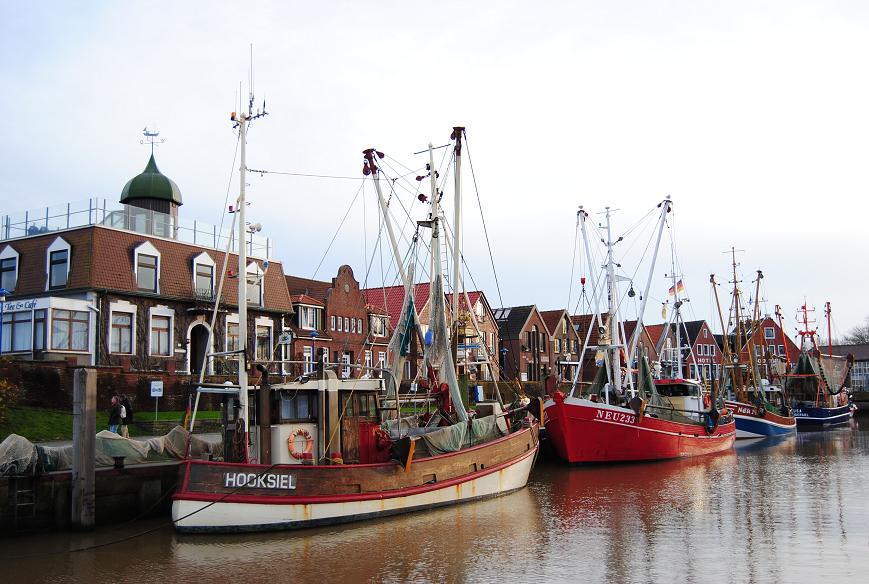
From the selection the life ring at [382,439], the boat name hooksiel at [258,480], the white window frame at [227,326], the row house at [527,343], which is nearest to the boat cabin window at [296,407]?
the life ring at [382,439]

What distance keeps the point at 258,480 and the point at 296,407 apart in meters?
2.91

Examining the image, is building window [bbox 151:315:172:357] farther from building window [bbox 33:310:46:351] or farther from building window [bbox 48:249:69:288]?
building window [bbox 33:310:46:351]

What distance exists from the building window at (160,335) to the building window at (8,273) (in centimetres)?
685

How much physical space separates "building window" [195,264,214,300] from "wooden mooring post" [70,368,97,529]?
21946mm

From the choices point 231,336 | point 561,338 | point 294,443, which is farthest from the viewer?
point 561,338

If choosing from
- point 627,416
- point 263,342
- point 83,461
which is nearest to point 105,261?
point 263,342

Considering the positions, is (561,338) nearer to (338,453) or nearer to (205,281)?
(205,281)

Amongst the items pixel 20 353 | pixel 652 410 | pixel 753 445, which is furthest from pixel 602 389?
pixel 20 353

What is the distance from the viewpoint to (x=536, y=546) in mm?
19328

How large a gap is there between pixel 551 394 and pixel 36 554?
22.6m

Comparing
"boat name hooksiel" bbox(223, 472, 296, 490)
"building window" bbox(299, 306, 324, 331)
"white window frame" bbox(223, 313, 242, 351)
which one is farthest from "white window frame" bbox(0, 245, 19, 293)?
"boat name hooksiel" bbox(223, 472, 296, 490)

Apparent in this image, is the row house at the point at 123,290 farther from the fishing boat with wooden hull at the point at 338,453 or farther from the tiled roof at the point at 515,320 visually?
the tiled roof at the point at 515,320

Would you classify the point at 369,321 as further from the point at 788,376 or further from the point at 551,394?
the point at 788,376

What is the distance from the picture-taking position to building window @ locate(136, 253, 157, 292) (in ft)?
129
